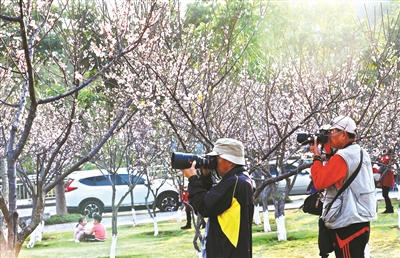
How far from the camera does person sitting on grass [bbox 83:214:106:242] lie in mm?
13768

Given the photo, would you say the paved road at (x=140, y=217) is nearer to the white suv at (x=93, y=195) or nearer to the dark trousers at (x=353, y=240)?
the white suv at (x=93, y=195)

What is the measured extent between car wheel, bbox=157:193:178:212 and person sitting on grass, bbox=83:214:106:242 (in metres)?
6.10

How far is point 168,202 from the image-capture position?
790 inches

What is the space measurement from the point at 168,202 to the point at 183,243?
316 inches

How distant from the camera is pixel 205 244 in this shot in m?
3.95

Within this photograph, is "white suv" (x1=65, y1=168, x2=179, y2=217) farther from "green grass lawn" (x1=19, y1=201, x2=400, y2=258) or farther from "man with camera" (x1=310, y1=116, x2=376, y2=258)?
"man with camera" (x1=310, y1=116, x2=376, y2=258)

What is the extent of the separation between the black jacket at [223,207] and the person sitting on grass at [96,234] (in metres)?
10.3

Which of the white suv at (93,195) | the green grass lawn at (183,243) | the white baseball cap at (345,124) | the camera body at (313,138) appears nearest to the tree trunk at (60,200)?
the white suv at (93,195)

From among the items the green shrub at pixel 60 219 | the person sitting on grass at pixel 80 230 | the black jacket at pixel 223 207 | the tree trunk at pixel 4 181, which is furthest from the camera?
the green shrub at pixel 60 219

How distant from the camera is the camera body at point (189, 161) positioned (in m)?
3.91

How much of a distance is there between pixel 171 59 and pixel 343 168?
274 centimetres

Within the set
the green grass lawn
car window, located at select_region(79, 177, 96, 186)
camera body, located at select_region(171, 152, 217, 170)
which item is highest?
car window, located at select_region(79, 177, 96, 186)

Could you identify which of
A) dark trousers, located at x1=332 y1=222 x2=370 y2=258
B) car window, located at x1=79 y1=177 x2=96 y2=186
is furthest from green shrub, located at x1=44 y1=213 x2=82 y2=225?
dark trousers, located at x1=332 y1=222 x2=370 y2=258

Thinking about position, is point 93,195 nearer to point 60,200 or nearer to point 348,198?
point 60,200
